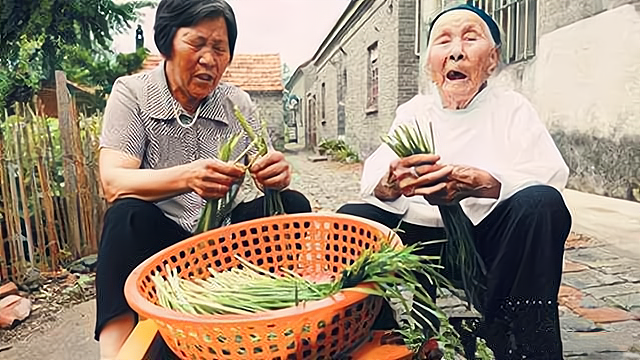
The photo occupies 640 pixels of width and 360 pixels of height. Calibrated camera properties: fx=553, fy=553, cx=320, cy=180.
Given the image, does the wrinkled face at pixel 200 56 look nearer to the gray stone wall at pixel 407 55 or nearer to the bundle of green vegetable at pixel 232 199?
the bundle of green vegetable at pixel 232 199

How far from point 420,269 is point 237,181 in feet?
1.35

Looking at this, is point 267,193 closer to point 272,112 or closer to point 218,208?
point 218,208

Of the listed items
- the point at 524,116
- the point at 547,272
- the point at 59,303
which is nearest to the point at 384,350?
the point at 547,272

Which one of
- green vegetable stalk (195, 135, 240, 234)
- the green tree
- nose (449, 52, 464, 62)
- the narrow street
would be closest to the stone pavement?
the narrow street

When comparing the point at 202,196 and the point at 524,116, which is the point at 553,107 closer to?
the point at 524,116

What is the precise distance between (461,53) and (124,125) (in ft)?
2.27

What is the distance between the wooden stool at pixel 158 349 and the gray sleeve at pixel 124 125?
0.42 m

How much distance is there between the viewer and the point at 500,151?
1120 mm

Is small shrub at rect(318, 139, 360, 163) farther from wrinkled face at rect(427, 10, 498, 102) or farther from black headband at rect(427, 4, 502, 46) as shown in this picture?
black headband at rect(427, 4, 502, 46)

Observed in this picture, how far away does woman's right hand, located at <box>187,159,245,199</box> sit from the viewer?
1.00 metres

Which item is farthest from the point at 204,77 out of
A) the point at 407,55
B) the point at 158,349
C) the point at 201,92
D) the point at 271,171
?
the point at 158,349

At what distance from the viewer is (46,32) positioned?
1.44 m

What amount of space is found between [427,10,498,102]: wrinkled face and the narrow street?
0.92 ft

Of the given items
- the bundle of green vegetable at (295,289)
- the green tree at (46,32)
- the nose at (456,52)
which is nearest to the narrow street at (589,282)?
the nose at (456,52)
